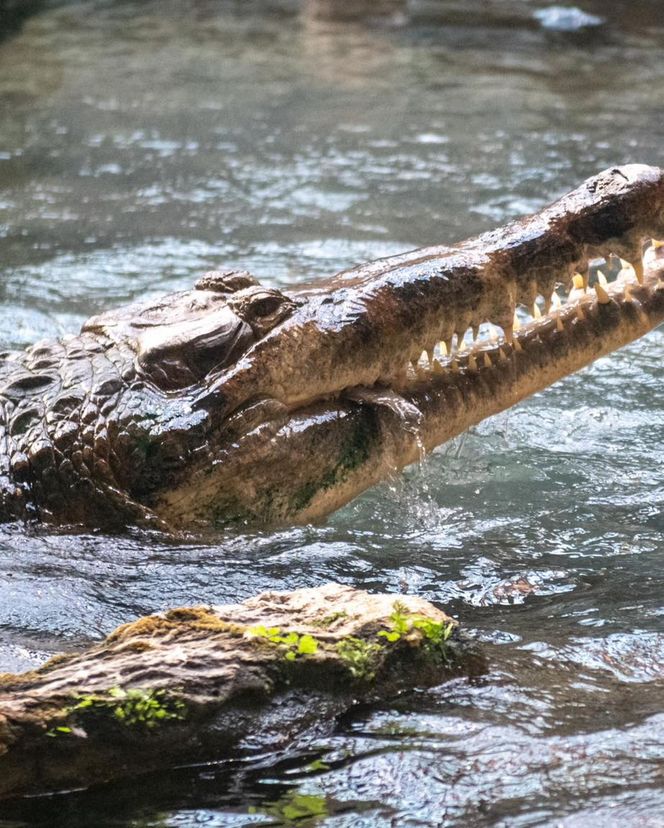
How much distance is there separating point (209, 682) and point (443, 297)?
2.08m

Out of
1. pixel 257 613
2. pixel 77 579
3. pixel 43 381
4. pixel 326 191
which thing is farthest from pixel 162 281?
pixel 257 613

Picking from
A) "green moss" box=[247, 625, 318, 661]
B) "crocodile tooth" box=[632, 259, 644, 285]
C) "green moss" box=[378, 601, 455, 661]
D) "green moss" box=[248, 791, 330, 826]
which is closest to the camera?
"green moss" box=[248, 791, 330, 826]

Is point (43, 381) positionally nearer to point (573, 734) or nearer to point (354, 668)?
point (354, 668)

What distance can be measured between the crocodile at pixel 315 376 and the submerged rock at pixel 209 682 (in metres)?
1.31

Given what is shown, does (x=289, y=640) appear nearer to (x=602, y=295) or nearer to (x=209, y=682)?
(x=209, y=682)

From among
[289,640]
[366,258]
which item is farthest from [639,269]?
[366,258]

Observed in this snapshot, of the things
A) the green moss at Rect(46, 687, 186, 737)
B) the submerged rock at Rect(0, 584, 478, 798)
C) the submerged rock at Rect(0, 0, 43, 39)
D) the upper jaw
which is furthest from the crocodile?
the submerged rock at Rect(0, 0, 43, 39)

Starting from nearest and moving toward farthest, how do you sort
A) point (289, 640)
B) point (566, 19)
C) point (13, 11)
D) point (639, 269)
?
point (289, 640), point (639, 269), point (566, 19), point (13, 11)

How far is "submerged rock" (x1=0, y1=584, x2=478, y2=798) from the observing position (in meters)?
2.93

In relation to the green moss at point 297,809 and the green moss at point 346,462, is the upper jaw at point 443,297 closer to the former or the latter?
the green moss at point 346,462

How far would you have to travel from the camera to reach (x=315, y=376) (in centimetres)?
471

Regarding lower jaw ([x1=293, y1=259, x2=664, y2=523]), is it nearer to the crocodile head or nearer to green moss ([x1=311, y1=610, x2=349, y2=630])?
the crocodile head

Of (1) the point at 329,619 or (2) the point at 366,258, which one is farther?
(2) the point at 366,258

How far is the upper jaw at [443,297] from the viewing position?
15.2 feet
